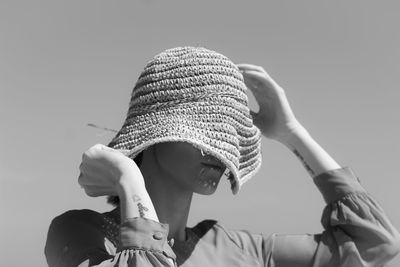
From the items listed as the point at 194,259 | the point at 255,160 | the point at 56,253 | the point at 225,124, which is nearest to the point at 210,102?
the point at 225,124

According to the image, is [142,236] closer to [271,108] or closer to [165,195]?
[165,195]

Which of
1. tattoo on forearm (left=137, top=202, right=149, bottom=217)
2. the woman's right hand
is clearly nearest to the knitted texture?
the woman's right hand

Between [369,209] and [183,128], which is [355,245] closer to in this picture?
[369,209]

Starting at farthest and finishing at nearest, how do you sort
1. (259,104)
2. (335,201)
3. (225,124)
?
(259,104), (335,201), (225,124)

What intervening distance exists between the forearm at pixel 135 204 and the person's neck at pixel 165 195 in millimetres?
299

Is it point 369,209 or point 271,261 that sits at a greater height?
point 369,209

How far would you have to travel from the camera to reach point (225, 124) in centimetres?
197

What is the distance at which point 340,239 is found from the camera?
2.29 m

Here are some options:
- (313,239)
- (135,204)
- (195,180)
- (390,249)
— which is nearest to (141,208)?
(135,204)

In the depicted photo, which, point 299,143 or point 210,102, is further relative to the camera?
point 299,143

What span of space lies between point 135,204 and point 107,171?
0.17m

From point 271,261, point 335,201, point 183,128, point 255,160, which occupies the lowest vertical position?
point 271,261

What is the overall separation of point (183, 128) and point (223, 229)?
561 mm

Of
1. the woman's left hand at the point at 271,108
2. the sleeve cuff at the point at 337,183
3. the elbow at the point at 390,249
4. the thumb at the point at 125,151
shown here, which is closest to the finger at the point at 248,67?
the woman's left hand at the point at 271,108
